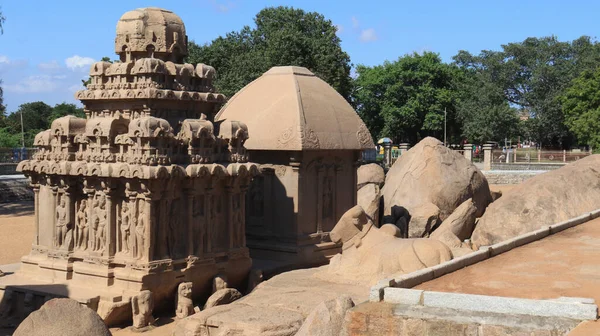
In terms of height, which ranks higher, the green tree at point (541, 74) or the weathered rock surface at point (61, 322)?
the green tree at point (541, 74)

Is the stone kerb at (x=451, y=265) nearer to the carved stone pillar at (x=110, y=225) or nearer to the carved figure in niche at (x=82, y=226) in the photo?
the carved stone pillar at (x=110, y=225)

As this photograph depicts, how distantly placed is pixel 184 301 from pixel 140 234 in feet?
4.31

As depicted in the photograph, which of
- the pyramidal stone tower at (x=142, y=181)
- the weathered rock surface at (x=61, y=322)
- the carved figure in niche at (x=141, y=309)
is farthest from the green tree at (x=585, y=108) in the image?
the weathered rock surface at (x=61, y=322)

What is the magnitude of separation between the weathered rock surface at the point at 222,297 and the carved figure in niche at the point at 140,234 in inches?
57.6

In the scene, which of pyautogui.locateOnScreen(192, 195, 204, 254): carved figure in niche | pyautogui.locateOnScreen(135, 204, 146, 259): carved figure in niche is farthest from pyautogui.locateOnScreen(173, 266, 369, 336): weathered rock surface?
pyautogui.locateOnScreen(135, 204, 146, 259): carved figure in niche

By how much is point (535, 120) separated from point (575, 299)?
47.2 meters

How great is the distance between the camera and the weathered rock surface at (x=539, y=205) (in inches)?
693

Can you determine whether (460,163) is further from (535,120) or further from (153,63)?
(535,120)

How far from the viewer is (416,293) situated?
718 cm

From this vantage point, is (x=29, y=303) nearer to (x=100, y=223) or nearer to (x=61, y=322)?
(x=100, y=223)

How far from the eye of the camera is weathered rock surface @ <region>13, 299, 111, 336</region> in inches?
336

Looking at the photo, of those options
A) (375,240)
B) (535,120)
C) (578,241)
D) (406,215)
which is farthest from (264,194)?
(535,120)

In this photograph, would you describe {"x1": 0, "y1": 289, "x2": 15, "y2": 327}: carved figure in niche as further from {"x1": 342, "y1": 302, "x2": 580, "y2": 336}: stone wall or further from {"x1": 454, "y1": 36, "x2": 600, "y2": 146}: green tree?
{"x1": 454, "y1": 36, "x2": 600, "y2": 146}: green tree

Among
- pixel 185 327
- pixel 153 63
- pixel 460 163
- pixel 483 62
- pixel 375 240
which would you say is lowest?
pixel 185 327
